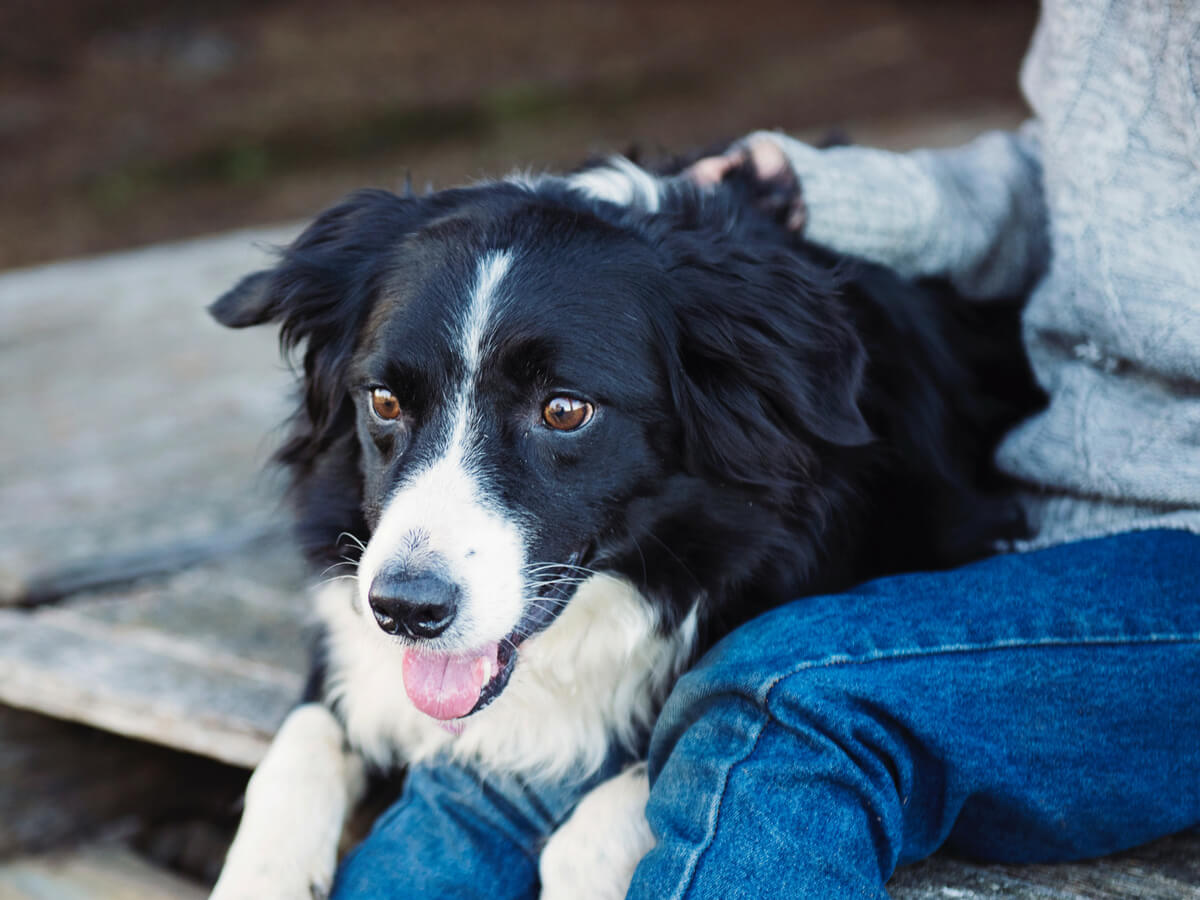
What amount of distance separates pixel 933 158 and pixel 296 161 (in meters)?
7.20

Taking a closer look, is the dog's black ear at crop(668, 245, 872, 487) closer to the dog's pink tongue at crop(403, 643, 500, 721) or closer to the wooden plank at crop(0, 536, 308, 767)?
the dog's pink tongue at crop(403, 643, 500, 721)

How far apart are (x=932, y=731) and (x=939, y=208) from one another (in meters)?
1.08

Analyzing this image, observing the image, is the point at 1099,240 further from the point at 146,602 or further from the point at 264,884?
the point at 146,602

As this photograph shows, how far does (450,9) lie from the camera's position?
10.8m

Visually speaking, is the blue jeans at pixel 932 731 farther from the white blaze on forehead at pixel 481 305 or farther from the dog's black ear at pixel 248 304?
the dog's black ear at pixel 248 304

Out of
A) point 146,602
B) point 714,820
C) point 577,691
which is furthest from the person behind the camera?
point 146,602

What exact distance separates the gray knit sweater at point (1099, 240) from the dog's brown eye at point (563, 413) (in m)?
0.61

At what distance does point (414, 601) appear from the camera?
1.61 metres

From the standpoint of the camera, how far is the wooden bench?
7.52ft

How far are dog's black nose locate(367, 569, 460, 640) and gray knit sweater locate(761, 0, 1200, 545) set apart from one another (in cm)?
96

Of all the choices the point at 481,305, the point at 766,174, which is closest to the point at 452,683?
the point at 481,305

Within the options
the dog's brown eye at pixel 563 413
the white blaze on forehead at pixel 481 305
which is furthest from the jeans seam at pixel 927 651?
the white blaze on forehead at pixel 481 305

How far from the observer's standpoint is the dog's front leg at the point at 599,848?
1707mm

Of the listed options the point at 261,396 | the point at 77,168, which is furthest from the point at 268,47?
the point at 261,396
